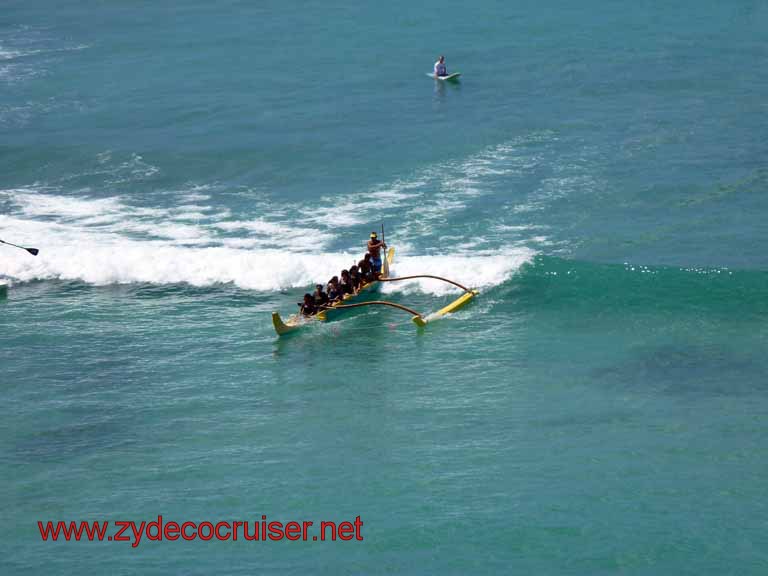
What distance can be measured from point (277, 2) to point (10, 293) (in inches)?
1281

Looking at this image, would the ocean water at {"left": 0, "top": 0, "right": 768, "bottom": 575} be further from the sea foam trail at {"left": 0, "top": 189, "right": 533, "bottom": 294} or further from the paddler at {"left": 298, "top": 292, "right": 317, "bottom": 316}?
the paddler at {"left": 298, "top": 292, "right": 317, "bottom": 316}

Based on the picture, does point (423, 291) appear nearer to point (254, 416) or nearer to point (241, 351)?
point (241, 351)

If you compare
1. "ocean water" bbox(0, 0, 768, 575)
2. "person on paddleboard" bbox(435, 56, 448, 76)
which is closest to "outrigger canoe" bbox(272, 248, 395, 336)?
"ocean water" bbox(0, 0, 768, 575)

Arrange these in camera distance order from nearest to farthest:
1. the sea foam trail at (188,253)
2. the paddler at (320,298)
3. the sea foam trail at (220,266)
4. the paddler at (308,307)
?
1. the paddler at (308,307)
2. the paddler at (320,298)
3. the sea foam trail at (220,266)
4. the sea foam trail at (188,253)

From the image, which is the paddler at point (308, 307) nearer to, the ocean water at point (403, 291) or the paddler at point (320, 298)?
the paddler at point (320, 298)

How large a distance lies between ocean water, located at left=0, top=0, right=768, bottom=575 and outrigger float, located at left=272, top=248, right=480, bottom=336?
15.3 inches

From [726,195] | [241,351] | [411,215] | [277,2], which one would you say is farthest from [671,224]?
[277,2]

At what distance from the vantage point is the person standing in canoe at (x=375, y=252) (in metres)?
27.9

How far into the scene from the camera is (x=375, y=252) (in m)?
28.0

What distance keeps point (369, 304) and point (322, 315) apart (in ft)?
4.33

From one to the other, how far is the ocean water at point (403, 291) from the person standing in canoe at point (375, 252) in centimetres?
102

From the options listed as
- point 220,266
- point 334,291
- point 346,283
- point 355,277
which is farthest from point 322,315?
point 220,266

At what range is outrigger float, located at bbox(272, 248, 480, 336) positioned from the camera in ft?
84.7

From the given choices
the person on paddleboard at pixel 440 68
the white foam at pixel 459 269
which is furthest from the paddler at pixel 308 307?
the person on paddleboard at pixel 440 68
